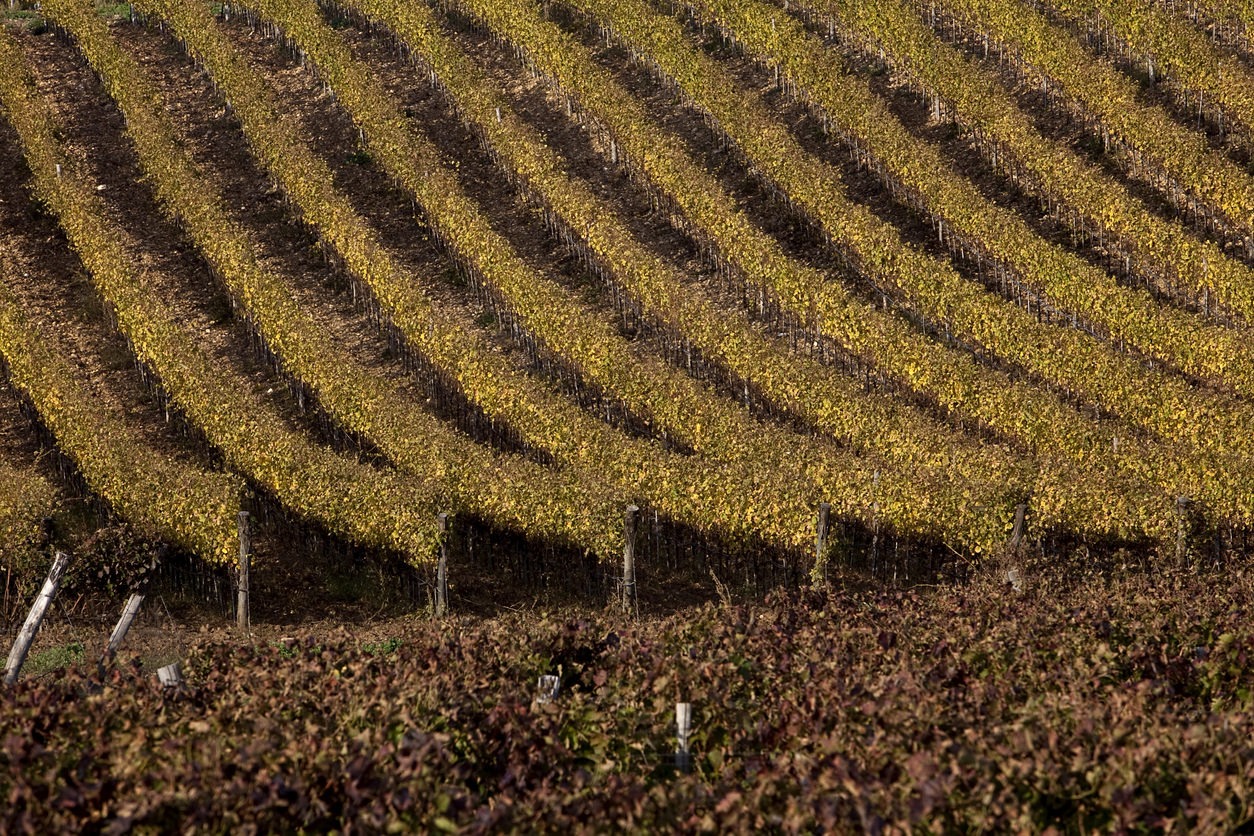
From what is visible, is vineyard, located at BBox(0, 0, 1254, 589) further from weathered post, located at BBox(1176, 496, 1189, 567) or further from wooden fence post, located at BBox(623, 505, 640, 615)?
wooden fence post, located at BBox(623, 505, 640, 615)

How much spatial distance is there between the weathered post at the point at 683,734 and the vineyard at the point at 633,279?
12.3 metres

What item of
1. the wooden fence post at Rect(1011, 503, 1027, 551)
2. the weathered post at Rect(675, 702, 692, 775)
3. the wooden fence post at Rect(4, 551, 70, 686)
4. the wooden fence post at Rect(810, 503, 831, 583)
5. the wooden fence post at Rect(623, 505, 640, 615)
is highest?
the wooden fence post at Rect(1011, 503, 1027, 551)

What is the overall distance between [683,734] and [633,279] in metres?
26.9

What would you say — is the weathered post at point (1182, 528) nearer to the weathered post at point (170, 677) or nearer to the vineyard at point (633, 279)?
the vineyard at point (633, 279)

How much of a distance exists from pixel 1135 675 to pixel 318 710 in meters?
5.02

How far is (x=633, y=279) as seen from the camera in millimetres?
33719

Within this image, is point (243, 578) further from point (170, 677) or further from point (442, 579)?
point (170, 677)

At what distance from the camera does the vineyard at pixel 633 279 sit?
70.7 feet

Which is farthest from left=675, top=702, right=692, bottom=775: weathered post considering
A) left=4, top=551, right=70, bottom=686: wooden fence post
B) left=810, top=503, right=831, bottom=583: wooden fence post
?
left=810, top=503, right=831, bottom=583: wooden fence post

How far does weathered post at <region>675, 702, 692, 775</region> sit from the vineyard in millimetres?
12344

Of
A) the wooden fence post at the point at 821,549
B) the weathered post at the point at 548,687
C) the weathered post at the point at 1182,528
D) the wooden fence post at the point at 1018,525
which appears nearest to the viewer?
the weathered post at the point at 548,687

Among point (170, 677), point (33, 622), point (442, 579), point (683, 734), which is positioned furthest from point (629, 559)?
A: point (683, 734)

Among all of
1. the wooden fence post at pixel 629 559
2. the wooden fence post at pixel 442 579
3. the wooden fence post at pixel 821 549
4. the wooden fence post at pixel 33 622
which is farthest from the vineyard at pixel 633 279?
the wooden fence post at pixel 33 622

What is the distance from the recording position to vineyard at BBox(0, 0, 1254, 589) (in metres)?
21.5
